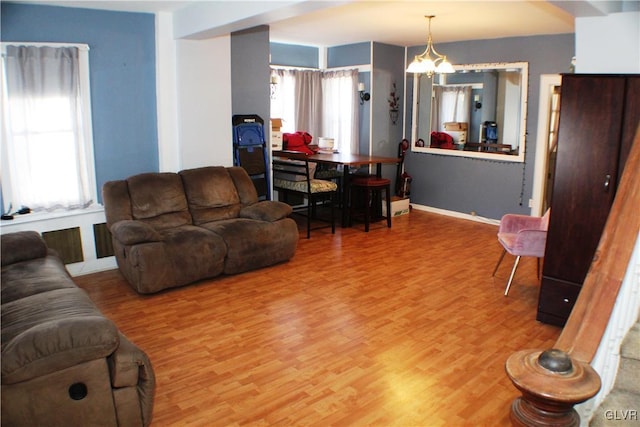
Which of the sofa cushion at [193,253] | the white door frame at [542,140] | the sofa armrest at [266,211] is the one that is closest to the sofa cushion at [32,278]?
the sofa cushion at [193,253]

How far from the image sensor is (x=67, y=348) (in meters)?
2.29

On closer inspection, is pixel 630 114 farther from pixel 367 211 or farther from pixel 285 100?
pixel 285 100

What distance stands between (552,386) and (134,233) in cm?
347

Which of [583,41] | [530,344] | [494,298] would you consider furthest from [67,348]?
[583,41]

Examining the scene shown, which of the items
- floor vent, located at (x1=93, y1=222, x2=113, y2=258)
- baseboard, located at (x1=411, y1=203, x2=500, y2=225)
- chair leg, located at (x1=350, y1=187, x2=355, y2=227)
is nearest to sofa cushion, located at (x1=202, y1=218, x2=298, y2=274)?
floor vent, located at (x1=93, y1=222, x2=113, y2=258)

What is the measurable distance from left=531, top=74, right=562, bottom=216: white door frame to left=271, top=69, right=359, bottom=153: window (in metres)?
2.43

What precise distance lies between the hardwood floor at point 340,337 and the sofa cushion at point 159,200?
2.09 ft

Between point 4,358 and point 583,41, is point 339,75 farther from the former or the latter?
point 4,358

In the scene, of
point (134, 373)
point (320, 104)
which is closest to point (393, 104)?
point (320, 104)

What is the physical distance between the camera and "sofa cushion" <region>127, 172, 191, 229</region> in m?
4.68

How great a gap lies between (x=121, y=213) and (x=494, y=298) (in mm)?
3256

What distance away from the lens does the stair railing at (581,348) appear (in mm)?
1534

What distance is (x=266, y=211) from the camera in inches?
197

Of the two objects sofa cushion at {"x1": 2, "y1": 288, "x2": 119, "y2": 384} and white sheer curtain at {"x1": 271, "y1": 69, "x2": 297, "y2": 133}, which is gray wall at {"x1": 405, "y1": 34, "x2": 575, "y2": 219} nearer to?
white sheer curtain at {"x1": 271, "y1": 69, "x2": 297, "y2": 133}
